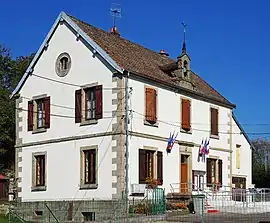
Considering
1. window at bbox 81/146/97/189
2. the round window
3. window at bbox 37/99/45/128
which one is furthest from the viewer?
window at bbox 37/99/45/128

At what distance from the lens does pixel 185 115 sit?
37094 millimetres

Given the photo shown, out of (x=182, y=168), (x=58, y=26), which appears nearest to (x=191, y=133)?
(x=182, y=168)

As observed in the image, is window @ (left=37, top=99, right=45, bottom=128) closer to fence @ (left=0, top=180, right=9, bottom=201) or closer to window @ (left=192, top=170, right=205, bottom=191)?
window @ (left=192, top=170, right=205, bottom=191)

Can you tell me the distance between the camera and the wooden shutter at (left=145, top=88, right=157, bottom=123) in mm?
33825

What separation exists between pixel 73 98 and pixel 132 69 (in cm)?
390

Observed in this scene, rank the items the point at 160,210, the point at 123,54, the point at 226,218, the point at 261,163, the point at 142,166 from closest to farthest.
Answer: the point at 226,218 < the point at 160,210 < the point at 142,166 < the point at 123,54 < the point at 261,163

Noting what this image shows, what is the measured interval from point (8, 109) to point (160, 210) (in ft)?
87.7

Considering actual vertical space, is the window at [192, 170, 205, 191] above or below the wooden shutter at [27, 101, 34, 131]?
below

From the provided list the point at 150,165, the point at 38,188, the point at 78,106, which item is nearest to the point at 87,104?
the point at 78,106

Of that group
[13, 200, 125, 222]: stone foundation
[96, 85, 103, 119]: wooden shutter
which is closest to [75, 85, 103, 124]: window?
[96, 85, 103, 119]: wooden shutter

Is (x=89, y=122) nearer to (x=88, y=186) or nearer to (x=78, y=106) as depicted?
(x=78, y=106)

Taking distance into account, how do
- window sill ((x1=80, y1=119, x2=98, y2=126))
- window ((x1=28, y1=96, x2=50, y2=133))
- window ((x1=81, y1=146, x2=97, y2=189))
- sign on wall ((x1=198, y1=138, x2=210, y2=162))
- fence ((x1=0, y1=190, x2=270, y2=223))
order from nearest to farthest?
fence ((x1=0, y1=190, x2=270, y2=223))
window ((x1=81, y1=146, x2=97, y2=189))
window sill ((x1=80, y1=119, x2=98, y2=126))
window ((x1=28, y1=96, x2=50, y2=133))
sign on wall ((x1=198, y1=138, x2=210, y2=162))

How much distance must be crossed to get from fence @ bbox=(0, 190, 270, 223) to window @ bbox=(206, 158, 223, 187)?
164 inches

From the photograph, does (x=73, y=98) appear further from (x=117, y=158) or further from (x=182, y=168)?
(x=182, y=168)
